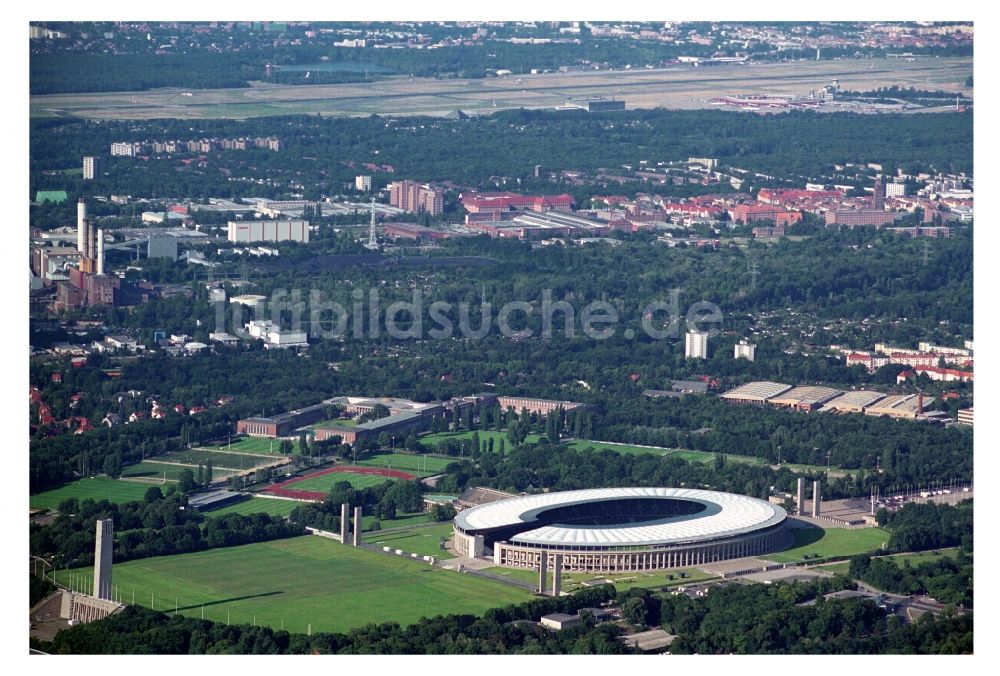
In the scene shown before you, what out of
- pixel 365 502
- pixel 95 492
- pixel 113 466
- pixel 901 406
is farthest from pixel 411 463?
pixel 901 406

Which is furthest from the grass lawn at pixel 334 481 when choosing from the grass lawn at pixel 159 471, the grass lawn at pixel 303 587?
the grass lawn at pixel 303 587

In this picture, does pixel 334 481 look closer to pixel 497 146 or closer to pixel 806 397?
pixel 806 397

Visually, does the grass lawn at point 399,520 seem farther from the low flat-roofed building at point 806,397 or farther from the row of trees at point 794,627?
the low flat-roofed building at point 806,397

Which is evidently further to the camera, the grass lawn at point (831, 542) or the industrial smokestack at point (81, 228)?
the industrial smokestack at point (81, 228)

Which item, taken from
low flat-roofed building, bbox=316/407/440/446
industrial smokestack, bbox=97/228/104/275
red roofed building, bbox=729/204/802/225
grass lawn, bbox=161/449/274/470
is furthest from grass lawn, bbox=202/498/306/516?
red roofed building, bbox=729/204/802/225

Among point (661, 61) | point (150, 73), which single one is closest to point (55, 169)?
point (150, 73)

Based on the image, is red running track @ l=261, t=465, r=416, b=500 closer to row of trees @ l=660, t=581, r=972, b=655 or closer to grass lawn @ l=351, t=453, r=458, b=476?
grass lawn @ l=351, t=453, r=458, b=476
